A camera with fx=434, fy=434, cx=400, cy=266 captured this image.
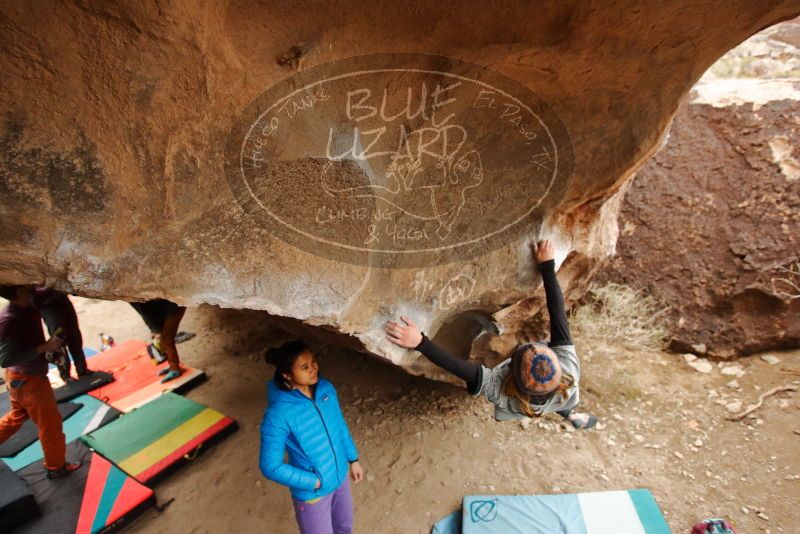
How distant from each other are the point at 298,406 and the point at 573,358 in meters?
1.23

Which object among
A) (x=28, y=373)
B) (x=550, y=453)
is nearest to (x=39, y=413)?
(x=28, y=373)

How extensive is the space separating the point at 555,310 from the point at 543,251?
34cm

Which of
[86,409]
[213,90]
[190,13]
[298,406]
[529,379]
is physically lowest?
[86,409]

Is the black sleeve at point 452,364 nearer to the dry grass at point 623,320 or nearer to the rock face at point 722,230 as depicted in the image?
the dry grass at point 623,320

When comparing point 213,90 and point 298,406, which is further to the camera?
point 298,406

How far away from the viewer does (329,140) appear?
1.85 m

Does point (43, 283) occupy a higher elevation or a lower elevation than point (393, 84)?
lower

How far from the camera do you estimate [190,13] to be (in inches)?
55.2

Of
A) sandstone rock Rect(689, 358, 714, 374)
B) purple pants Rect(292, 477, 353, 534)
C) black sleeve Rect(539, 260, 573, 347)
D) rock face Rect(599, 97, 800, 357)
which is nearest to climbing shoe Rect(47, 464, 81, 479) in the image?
purple pants Rect(292, 477, 353, 534)

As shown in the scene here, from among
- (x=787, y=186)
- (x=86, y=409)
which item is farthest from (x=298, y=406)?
(x=787, y=186)

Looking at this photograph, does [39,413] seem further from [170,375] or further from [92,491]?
[170,375]

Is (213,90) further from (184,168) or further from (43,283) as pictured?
(43,283)

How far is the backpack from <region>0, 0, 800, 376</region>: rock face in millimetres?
1477
